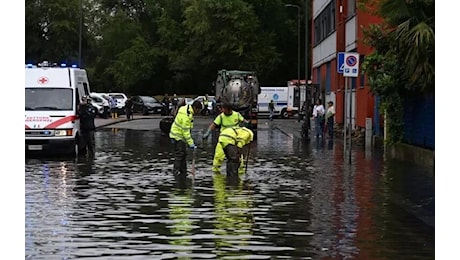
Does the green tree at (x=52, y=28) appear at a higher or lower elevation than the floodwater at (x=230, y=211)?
higher

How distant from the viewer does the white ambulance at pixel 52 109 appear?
24.1 meters

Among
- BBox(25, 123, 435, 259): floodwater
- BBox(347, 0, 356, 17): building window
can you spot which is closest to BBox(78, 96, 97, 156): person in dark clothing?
BBox(25, 123, 435, 259): floodwater

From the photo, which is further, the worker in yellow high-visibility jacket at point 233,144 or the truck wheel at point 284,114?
the truck wheel at point 284,114

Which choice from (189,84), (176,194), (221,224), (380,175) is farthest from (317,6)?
(221,224)

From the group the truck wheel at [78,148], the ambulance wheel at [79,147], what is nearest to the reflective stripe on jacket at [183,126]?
the truck wheel at [78,148]

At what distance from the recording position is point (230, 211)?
13.5 m

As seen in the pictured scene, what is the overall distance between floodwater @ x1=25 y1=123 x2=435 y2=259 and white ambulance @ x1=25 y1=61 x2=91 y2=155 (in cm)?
132

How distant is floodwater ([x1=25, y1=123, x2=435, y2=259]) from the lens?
1036 centimetres

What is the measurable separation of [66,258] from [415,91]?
1547 centimetres

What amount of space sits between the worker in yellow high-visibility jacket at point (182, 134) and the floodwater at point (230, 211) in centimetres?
41

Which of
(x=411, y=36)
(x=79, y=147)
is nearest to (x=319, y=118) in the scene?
(x=79, y=147)

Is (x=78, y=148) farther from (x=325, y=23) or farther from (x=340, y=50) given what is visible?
(x=325, y=23)

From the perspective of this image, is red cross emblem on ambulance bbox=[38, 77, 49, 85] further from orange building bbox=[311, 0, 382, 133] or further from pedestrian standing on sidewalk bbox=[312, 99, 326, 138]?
pedestrian standing on sidewalk bbox=[312, 99, 326, 138]

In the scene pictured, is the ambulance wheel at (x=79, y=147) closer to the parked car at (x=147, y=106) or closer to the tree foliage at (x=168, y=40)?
the parked car at (x=147, y=106)
